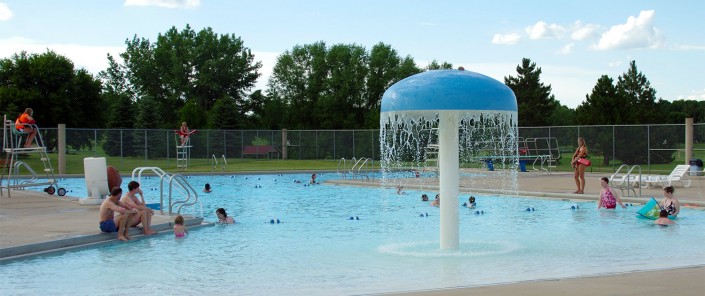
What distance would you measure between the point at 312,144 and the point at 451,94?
3755 cm

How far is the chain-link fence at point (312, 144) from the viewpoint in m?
35.9

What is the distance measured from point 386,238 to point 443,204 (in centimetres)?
308

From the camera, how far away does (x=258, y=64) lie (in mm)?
80625

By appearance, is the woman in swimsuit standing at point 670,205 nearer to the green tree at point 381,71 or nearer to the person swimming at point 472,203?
the person swimming at point 472,203

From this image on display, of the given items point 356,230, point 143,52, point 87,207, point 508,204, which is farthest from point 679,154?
point 143,52

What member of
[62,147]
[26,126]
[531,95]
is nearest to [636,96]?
[531,95]

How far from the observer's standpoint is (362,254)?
12445 mm

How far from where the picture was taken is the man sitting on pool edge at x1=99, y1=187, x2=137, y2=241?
534 inches

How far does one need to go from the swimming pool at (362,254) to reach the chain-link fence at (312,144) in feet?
58.0

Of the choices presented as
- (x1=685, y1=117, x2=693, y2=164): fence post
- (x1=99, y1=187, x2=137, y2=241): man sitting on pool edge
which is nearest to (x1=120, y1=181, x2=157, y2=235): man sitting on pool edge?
(x1=99, y1=187, x2=137, y2=241): man sitting on pool edge

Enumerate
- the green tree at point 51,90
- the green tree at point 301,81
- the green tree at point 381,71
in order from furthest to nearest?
1. the green tree at point 301,81
2. the green tree at point 381,71
3. the green tree at point 51,90

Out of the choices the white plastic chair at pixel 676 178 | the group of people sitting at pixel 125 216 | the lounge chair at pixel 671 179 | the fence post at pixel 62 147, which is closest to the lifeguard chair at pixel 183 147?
the fence post at pixel 62 147

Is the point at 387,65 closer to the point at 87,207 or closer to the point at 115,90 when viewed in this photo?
the point at 115,90

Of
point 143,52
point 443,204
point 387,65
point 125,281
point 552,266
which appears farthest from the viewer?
point 143,52
